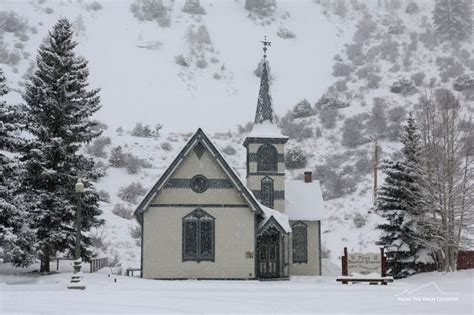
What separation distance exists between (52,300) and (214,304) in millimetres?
4830

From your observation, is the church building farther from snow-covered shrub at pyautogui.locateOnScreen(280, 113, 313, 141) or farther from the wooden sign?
snow-covered shrub at pyautogui.locateOnScreen(280, 113, 313, 141)

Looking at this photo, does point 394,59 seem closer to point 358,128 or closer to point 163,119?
point 358,128

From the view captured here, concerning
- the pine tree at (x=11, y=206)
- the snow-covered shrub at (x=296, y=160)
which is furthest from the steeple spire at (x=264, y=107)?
the snow-covered shrub at (x=296, y=160)

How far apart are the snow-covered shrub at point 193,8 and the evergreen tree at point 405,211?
73099 millimetres

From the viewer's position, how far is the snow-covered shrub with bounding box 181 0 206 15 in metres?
100

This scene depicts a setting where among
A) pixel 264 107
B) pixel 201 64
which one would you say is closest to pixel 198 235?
pixel 264 107

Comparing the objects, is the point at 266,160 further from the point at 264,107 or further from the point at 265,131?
the point at 264,107

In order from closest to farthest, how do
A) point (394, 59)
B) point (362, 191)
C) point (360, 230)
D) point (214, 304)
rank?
point (214, 304) < point (360, 230) < point (362, 191) < point (394, 59)

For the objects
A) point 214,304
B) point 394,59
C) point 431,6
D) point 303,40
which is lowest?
point 214,304

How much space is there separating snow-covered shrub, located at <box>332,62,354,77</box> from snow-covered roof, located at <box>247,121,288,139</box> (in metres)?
48.3

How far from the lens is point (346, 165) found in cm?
5756

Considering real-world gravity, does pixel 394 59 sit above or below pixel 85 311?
above

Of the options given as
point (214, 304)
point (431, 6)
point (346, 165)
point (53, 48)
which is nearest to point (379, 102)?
point (346, 165)

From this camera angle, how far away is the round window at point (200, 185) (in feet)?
99.9
